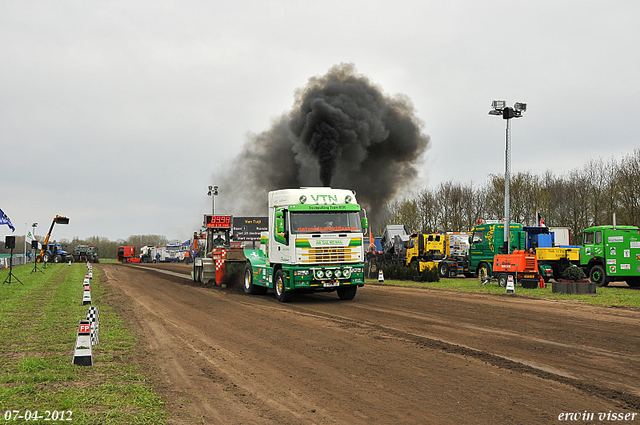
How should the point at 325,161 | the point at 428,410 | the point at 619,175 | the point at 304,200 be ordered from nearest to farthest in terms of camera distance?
the point at 428,410, the point at 304,200, the point at 325,161, the point at 619,175

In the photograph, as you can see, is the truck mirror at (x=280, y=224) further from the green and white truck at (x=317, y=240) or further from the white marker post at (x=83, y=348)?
the white marker post at (x=83, y=348)

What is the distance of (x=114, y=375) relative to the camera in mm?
6805

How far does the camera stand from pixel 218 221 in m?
25.5

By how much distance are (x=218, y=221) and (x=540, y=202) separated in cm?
3593

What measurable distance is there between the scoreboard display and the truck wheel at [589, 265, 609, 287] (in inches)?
679

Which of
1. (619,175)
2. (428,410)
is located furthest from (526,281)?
(619,175)

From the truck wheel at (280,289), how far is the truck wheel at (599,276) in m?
14.8

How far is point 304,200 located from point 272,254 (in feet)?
7.49

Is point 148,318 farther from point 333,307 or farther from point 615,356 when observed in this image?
point 615,356

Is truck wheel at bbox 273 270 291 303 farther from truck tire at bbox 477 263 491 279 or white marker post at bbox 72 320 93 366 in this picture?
truck tire at bbox 477 263 491 279

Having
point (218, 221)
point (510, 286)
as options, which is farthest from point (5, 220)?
point (510, 286)

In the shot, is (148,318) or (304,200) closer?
(148,318)

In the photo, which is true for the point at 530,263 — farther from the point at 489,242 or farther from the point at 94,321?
the point at 94,321

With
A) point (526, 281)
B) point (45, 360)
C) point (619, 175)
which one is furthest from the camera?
point (619, 175)
